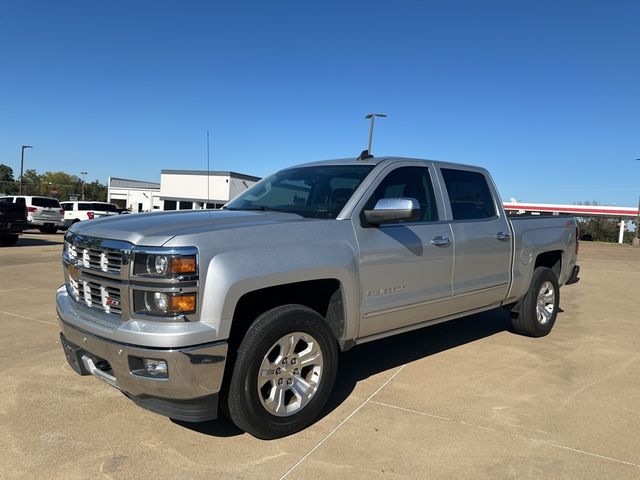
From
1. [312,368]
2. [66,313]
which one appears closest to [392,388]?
[312,368]

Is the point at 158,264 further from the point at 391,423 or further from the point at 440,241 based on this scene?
the point at 440,241

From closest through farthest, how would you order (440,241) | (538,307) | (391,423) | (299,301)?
(391,423) < (299,301) < (440,241) < (538,307)

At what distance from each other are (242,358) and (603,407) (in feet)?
9.52

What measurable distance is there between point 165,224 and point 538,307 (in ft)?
15.3

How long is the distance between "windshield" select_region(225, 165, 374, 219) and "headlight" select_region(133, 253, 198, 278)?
1.22 meters

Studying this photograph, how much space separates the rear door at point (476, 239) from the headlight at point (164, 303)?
8.52ft

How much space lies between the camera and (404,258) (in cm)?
405

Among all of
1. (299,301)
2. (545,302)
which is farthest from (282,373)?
(545,302)

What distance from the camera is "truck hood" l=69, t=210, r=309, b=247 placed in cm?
298

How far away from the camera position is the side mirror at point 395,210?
12.0ft

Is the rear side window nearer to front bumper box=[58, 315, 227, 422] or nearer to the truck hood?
the truck hood

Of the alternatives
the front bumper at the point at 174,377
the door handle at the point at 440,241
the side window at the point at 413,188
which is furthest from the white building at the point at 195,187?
the front bumper at the point at 174,377

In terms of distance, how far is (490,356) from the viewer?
17.4 ft

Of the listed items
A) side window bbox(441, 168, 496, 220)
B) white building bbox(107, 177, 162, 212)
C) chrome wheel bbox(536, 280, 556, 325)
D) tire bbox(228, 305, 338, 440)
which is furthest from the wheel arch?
white building bbox(107, 177, 162, 212)
